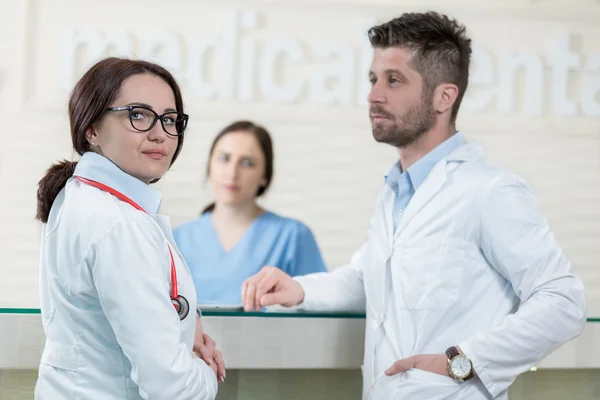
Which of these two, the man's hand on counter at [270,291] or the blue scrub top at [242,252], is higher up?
the man's hand on counter at [270,291]

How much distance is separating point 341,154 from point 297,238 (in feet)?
1.35

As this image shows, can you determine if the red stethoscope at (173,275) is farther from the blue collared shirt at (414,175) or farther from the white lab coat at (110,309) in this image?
the blue collared shirt at (414,175)

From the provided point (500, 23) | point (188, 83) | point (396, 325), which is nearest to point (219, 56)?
point (188, 83)

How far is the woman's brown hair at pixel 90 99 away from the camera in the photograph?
144 centimetres

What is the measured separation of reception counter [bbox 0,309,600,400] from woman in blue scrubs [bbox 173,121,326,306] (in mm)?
1584

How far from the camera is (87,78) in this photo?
1458 millimetres

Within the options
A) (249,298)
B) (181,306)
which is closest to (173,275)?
(181,306)

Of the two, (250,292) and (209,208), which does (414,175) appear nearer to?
(250,292)

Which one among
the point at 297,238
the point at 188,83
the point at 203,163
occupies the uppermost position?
the point at 188,83

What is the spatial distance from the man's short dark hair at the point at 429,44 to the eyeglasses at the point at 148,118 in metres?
0.77

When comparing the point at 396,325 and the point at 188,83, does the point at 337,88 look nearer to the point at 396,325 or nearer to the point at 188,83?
the point at 188,83

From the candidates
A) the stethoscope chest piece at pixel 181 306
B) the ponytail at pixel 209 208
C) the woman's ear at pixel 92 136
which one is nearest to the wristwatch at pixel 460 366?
the stethoscope chest piece at pixel 181 306

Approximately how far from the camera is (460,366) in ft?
6.01

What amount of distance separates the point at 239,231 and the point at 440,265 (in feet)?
6.72
